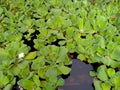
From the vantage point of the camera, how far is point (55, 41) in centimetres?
244

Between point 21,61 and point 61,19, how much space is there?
2.19ft

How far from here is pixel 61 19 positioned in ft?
8.15

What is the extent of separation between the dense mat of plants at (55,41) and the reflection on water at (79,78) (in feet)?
0.24

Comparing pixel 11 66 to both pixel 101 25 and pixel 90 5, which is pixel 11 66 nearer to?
pixel 101 25

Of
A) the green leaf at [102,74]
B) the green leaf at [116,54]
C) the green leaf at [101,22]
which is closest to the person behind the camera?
the green leaf at [102,74]

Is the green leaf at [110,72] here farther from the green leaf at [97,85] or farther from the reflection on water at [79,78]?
the reflection on water at [79,78]

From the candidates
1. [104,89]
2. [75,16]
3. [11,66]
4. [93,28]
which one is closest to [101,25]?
[93,28]

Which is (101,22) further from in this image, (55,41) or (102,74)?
(102,74)

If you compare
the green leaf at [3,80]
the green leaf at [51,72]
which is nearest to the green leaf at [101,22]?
the green leaf at [51,72]

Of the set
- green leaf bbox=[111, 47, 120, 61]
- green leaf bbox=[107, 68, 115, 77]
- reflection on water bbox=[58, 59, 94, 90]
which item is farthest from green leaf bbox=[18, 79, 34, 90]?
green leaf bbox=[111, 47, 120, 61]

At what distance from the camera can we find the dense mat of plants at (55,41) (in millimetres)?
1873

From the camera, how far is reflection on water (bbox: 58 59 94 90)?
79.3 inches

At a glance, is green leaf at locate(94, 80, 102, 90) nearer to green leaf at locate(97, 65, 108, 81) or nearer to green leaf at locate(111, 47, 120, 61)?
green leaf at locate(97, 65, 108, 81)

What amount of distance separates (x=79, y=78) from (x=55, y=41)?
491mm
